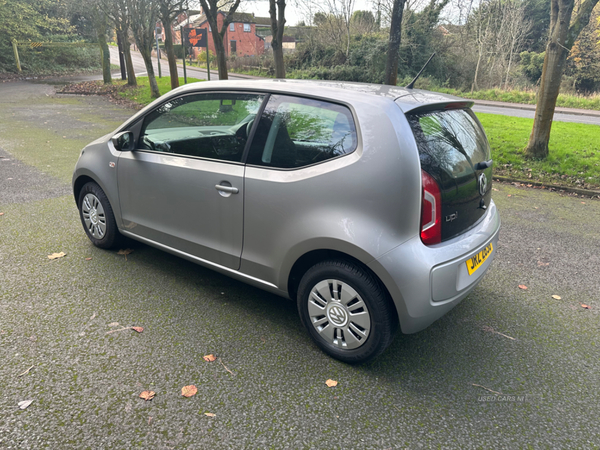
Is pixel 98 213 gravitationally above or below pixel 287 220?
below

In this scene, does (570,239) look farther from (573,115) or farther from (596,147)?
(573,115)

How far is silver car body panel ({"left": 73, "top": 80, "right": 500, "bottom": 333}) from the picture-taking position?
2.46 metres

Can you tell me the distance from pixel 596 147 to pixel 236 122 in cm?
928

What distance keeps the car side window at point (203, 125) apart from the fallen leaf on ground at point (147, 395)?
5.28ft

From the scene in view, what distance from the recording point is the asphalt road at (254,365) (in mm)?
A: 2287

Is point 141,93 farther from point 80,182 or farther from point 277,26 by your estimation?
point 80,182

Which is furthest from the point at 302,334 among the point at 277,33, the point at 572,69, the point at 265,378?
the point at 572,69

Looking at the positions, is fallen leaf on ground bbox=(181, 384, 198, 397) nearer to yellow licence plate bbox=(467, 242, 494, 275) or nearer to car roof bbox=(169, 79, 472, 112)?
yellow licence plate bbox=(467, 242, 494, 275)

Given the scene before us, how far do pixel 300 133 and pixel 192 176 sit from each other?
0.96 meters

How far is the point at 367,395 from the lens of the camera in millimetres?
2580

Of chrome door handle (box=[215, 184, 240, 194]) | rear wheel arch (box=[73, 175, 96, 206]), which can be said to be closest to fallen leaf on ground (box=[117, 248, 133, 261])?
rear wheel arch (box=[73, 175, 96, 206])

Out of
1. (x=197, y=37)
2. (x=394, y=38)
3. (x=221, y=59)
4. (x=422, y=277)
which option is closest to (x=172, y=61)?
(x=221, y=59)

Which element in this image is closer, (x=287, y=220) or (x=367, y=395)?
(x=367, y=395)

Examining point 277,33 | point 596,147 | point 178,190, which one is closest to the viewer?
point 178,190
